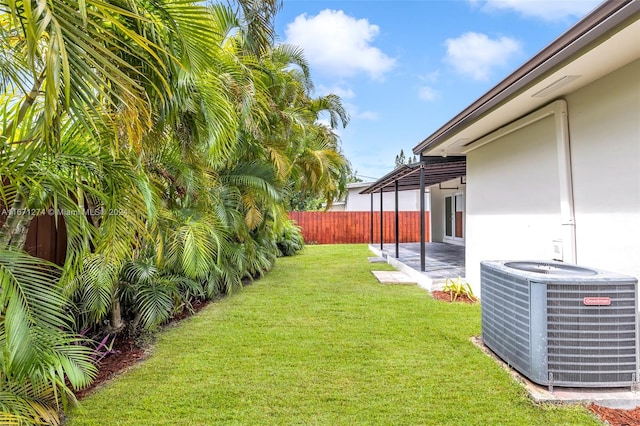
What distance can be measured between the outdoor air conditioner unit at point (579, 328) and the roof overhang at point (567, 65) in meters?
1.85

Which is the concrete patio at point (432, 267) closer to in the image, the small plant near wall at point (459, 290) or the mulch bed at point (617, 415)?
the small plant near wall at point (459, 290)

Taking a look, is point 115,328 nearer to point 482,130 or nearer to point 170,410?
point 170,410

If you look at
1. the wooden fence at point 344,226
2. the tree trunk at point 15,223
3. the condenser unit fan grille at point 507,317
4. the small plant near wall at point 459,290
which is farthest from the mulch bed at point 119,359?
the wooden fence at point 344,226

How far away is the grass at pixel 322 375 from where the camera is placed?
2.71 metres

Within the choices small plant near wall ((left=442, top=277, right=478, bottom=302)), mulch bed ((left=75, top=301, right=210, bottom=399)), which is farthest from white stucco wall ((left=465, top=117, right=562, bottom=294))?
mulch bed ((left=75, top=301, right=210, bottom=399))

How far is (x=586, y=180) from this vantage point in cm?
367

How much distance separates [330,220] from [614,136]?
1577cm

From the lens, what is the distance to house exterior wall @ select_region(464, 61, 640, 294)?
315 centimetres

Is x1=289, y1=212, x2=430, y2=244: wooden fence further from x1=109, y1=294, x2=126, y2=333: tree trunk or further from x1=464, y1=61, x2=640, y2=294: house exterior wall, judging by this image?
x1=109, y1=294, x2=126, y2=333: tree trunk

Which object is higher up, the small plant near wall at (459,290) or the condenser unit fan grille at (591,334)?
the condenser unit fan grille at (591,334)

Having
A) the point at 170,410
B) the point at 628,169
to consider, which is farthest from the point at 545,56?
the point at 170,410

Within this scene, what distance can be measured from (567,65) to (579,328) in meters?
2.27

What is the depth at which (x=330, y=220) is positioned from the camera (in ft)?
61.9

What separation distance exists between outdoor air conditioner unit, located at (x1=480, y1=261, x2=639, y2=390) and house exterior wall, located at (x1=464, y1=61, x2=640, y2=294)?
2.17ft
